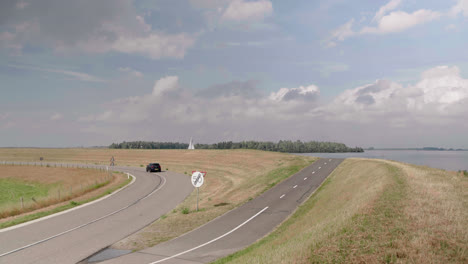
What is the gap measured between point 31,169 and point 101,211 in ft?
174

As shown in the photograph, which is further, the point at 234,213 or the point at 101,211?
the point at 101,211

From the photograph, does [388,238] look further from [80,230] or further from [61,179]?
[61,179]

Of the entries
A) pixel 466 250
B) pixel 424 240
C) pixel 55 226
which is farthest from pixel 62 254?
pixel 466 250

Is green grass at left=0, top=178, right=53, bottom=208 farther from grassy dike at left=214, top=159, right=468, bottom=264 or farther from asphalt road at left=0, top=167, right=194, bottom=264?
grassy dike at left=214, top=159, right=468, bottom=264

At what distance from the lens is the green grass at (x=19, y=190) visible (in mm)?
36094

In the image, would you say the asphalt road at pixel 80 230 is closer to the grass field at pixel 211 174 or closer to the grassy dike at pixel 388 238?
the grass field at pixel 211 174

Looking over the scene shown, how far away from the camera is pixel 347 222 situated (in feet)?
34.8

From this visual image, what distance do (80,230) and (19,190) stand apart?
34.7 metres

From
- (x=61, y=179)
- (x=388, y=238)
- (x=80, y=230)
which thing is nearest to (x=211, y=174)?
(x=61, y=179)

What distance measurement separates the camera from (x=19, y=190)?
42844mm

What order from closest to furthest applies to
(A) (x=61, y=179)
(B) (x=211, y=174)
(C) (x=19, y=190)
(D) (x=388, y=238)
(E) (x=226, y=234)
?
(D) (x=388, y=238), (E) (x=226, y=234), (C) (x=19, y=190), (A) (x=61, y=179), (B) (x=211, y=174)

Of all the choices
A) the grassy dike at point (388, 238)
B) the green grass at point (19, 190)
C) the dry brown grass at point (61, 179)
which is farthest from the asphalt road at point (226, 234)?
the green grass at point (19, 190)

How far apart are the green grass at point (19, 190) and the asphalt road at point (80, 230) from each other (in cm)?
1712

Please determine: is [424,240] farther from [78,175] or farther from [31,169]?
[31,169]
